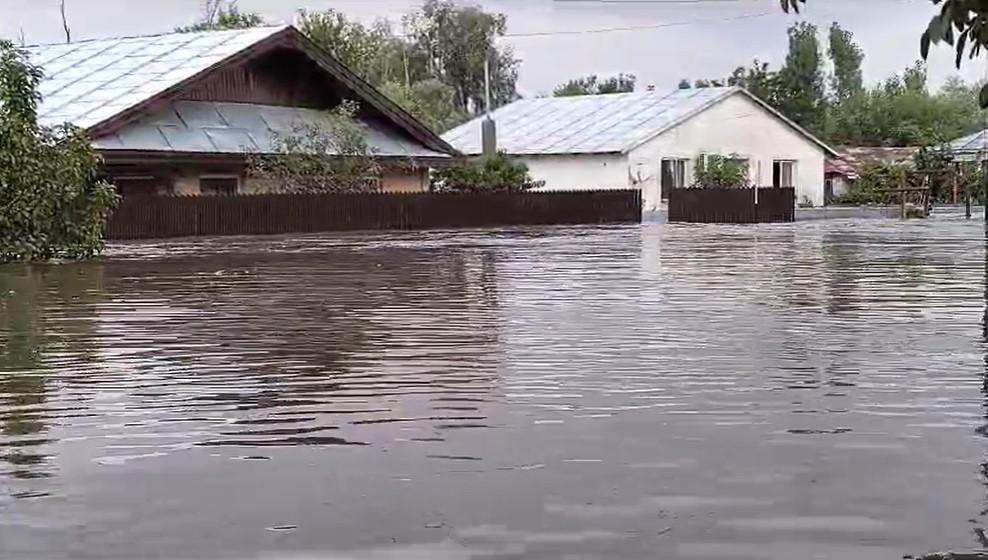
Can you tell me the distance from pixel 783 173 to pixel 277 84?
2528cm

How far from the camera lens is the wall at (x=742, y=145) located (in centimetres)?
5169

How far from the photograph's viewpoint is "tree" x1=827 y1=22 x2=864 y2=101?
10431 centimetres

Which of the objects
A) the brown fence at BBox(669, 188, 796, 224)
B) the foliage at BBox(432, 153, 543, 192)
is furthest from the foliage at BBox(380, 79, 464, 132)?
the brown fence at BBox(669, 188, 796, 224)

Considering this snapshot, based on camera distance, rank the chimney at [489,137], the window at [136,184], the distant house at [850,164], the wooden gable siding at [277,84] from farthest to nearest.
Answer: the distant house at [850,164] → the chimney at [489,137] → the wooden gable siding at [277,84] → the window at [136,184]

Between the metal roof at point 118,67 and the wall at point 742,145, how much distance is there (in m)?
18.0

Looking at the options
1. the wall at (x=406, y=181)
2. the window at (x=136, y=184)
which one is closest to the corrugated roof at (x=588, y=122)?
the wall at (x=406, y=181)

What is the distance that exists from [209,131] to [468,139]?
2222 centimetres

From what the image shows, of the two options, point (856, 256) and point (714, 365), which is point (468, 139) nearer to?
point (856, 256)

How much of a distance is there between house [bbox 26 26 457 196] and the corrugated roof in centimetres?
1147

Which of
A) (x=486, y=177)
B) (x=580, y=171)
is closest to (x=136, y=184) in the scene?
(x=486, y=177)

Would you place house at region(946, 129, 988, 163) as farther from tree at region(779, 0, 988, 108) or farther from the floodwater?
tree at region(779, 0, 988, 108)

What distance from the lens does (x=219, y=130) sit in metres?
35.5

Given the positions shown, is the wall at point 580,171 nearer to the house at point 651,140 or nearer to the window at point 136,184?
the house at point 651,140

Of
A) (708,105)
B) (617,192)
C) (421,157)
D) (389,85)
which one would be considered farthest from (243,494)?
(389,85)
